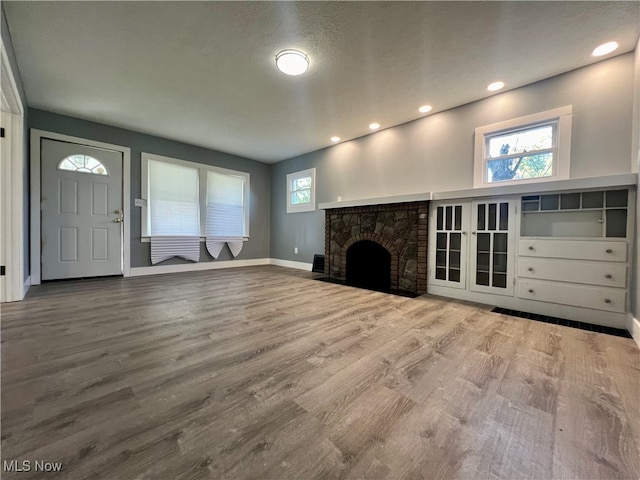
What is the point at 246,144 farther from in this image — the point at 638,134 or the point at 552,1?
the point at 638,134

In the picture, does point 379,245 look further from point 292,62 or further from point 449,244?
point 292,62

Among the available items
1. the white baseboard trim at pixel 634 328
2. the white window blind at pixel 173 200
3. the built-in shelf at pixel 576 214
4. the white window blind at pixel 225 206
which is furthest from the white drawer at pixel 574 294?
the white window blind at pixel 173 200

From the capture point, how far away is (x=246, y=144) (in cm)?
493

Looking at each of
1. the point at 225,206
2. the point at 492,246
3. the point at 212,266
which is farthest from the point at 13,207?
the point at 492,246

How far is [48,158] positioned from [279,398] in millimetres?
4943

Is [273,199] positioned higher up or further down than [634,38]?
further down

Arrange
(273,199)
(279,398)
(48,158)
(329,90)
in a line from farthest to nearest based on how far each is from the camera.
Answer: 1. (273,199)
2. (48,158)
3. (329,90)
4. (279,398)

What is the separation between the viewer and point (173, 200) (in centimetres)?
482

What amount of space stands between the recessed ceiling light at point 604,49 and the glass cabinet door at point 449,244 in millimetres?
1686

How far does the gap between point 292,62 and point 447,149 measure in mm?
2309

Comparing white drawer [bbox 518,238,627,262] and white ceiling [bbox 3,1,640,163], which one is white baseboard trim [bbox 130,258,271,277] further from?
white drawer [bbox 518,238,627,262]

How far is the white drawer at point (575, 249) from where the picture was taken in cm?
222

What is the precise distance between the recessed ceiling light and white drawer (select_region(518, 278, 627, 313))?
2.15 meters

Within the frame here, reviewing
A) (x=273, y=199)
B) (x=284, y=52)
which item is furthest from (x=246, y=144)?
(x=284, y=52)
